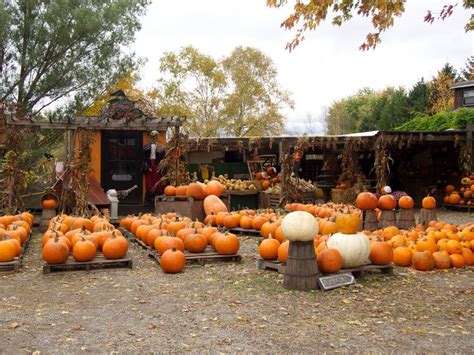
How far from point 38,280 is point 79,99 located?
14.9 metres

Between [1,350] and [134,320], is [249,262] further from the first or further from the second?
[1,350]

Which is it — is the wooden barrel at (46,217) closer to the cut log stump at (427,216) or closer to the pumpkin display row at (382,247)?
the pumpkin display row at (382,247)

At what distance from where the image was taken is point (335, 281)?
6262 millimetres

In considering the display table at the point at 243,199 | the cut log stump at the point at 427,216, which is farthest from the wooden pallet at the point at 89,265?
the display table at the point at 243,199

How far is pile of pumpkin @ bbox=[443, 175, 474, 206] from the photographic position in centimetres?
1689

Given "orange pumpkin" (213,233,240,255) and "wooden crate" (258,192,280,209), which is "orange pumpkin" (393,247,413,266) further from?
"wooden crate" (258,192,280,209)

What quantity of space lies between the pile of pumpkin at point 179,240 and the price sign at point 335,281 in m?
2.11

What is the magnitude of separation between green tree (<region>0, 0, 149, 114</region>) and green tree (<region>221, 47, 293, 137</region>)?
21105 millimetres

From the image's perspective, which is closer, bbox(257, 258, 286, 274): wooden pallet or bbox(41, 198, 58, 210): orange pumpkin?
bbox(257, 258, 286, 274): wooden pallet

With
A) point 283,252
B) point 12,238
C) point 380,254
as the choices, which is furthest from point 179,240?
point 380,254

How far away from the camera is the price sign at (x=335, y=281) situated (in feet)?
20.1

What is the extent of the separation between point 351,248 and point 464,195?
1187 cm

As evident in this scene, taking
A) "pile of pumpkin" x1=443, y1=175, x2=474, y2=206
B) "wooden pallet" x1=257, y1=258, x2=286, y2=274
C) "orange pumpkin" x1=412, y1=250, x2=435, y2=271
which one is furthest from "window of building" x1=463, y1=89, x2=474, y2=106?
"wooden pallet" x1=257, y1=258, x2=286, y2=274

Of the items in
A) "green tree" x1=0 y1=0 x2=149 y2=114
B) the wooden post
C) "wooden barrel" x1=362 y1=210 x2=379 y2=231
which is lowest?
"wooden barrel" x1=362 y1=210 x2=379 y2=231
